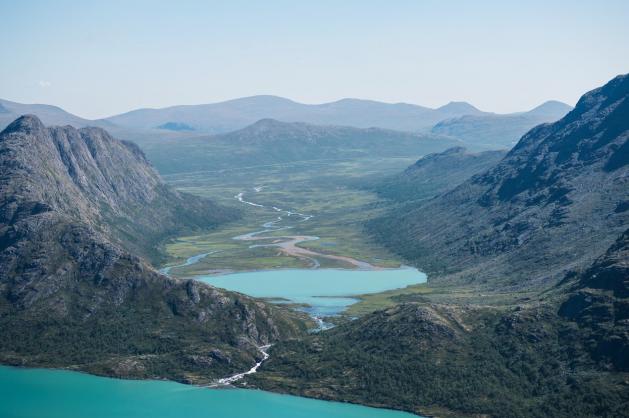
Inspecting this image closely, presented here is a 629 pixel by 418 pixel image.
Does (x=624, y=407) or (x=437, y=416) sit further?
(x=437, y=416)

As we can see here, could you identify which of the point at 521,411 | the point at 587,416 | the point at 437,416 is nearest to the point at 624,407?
the point at 587,416

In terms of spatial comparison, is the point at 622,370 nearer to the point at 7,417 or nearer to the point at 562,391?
the point at 562,391

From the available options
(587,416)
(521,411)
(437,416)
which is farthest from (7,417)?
(587,416)

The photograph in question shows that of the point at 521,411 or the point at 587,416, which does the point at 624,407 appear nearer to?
the point at 587,416

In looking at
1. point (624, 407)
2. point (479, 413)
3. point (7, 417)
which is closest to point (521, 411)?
point (479, 413)

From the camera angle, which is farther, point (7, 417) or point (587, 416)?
point (7, 417)

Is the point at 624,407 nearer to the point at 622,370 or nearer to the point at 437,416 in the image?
the point at 622,370

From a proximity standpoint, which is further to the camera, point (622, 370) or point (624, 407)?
point (622, 370)
